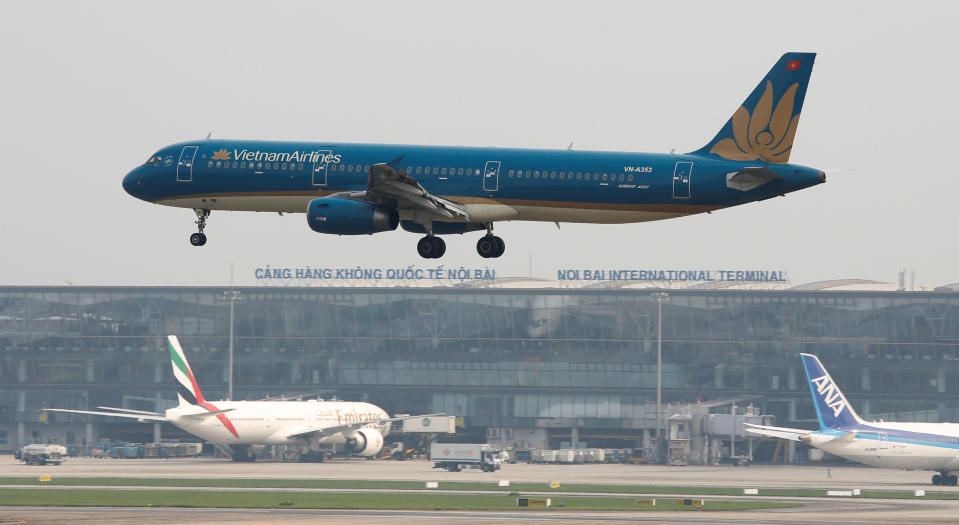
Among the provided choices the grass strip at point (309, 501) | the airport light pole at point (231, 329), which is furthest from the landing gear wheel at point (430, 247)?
the airport light pole at point (231, 329)

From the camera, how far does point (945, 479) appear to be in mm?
114625

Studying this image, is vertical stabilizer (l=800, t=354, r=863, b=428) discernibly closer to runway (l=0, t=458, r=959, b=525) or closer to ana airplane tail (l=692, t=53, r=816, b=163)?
runway (l=0, t=458, r=959, b=525)

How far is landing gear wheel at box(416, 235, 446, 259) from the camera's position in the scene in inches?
2608

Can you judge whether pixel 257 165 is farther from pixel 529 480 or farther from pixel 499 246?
pixel 529 480

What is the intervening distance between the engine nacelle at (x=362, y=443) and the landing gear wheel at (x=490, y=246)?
3278 inches

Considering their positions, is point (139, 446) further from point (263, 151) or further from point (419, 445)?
point (263, 151)

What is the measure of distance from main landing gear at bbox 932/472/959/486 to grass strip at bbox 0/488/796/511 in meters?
27.6

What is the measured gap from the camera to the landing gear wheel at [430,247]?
6625 cm

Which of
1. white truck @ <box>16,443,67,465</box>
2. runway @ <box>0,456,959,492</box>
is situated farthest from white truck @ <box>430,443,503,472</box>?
white truck @ <box>16,443,67,465</box>

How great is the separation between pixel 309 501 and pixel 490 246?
3113 centimetres

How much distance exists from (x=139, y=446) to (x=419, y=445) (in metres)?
33.9

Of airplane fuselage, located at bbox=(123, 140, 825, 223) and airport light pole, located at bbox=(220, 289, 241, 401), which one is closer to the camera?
airplane fuselage, located at bbox=(123, 140, 825, 223)

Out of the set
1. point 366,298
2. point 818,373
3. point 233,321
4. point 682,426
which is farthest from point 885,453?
point 233,321

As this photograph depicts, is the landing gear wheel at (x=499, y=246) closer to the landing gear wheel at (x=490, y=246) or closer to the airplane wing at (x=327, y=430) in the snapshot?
the landing gear wheel at (x=490, y=246)
